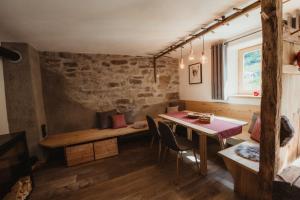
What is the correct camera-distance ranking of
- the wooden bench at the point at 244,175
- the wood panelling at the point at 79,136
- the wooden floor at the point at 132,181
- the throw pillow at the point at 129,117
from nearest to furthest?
the wooden bench at the point at 244,175 → the wooden floor at the point at 132,181 → the wood panelling at the point at 79,136 → the throw pillow at the point at 129,117

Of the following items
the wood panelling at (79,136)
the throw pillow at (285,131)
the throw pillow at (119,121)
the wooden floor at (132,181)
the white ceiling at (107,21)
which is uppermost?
the white ceiling at (107,21)

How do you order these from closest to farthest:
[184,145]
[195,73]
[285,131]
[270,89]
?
[270,89] → [285,131] → [184,145] → [195,73]

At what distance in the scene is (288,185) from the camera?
47.6 inches

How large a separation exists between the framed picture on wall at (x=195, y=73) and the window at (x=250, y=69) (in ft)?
2.88

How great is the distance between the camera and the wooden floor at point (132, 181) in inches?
69.4

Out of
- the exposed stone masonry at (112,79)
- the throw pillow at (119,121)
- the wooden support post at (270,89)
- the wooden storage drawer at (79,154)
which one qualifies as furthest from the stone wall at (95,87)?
the wooden support post at (270,89)

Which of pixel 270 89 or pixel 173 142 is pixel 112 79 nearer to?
pixel 173 142

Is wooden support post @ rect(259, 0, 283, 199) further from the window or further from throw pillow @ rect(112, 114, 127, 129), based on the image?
throw pillow @ rect(112, 114, 127, 129)

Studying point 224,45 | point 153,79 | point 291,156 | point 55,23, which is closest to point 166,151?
point 291,156

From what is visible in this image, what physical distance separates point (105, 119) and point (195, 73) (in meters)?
2.49

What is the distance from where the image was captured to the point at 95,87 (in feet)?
11.0

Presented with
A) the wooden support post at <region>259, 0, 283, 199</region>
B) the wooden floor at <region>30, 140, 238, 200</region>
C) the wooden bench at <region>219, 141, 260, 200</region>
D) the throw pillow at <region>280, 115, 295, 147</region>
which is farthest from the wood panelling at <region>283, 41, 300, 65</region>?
the wooden floor at <region>30, 140, 238, 200</region>

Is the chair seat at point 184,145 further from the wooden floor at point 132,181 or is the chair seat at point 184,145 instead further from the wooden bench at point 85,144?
the wooden bench at point 85,144

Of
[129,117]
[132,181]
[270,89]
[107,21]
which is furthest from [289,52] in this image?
[129,117]
